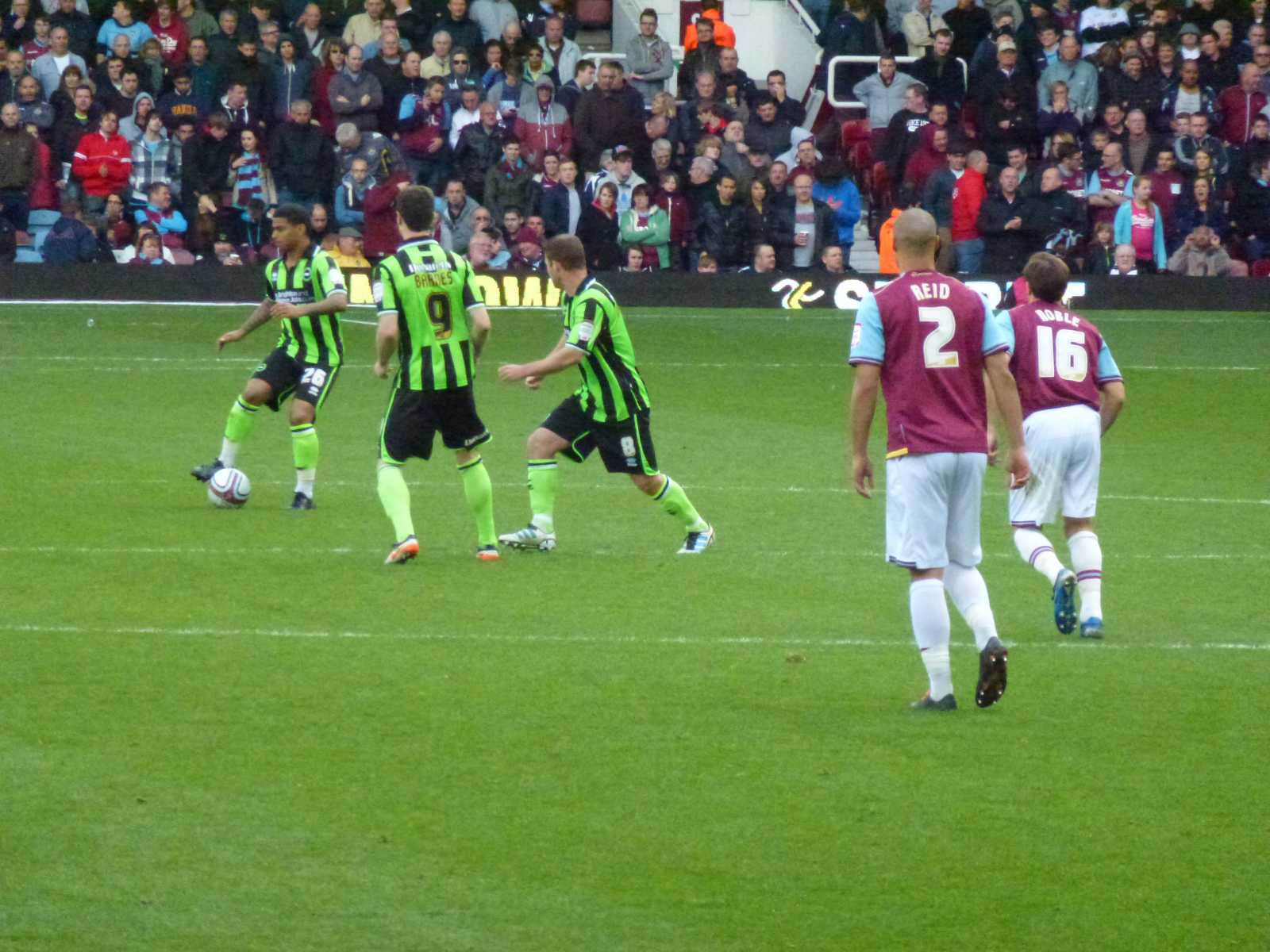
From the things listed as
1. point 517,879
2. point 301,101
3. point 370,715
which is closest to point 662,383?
point 301,101

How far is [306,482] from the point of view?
42.1 feet

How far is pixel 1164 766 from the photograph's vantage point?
22.8 ft

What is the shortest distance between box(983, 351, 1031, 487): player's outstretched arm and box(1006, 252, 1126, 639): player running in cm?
144

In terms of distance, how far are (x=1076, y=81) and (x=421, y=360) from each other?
1658cm

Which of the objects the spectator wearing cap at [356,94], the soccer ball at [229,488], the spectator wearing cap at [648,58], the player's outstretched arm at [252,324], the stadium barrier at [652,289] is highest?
the spectator wearing cap at [648,58]

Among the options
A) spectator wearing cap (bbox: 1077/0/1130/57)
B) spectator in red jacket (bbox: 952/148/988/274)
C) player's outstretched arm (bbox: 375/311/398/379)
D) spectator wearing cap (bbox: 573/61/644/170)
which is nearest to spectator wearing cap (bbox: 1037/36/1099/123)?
spectator wearing cap (bbox: 1077/0/1130/57)

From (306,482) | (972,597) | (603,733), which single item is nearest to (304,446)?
(306,482)

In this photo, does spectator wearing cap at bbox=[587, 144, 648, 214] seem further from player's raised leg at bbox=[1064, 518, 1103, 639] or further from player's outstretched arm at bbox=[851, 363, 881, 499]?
player's outstretched arm at bbox=[851, 363, 881, 499]

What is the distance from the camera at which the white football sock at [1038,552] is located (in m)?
9.02

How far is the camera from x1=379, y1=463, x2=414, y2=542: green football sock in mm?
10617

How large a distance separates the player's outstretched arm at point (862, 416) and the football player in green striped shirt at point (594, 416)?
3.50m

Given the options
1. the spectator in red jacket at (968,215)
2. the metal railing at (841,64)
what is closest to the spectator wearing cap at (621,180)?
the spectator in red jacket at (968,215)

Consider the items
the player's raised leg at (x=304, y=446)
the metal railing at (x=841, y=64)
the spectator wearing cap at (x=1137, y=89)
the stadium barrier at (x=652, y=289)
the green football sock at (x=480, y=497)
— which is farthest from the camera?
the metal railing at (x=841, y=64)

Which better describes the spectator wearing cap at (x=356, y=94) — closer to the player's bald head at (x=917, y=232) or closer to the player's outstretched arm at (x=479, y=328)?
the player's outstretched arm at (x=479, y=328)
